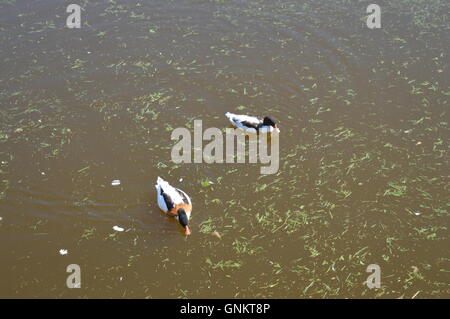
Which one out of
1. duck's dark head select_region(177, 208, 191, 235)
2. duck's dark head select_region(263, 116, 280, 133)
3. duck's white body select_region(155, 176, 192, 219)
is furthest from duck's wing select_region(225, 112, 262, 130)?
duck's dark head select_region(177, 208, 191, 235)

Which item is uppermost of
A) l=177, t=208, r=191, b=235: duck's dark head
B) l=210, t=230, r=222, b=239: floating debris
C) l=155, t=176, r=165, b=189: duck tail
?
l=155, t=176, r=165, b=189: duck tail

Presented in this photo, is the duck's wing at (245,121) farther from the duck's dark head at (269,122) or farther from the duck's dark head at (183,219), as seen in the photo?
the duck's dark head at (183,219)

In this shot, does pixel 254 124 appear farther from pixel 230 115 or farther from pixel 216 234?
pixel 216 234

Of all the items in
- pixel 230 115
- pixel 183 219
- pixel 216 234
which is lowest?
pixel 216 234

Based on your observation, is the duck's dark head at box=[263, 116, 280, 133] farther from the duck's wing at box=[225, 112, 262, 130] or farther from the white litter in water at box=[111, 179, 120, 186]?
the white litter in water at box=[111, 179, 120, 186]

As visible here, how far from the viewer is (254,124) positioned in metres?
10.5

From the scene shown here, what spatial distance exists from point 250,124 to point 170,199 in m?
2.80

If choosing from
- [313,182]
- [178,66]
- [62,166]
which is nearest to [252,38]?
[178,66]

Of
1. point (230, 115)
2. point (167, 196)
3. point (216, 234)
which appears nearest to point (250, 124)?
point (230, 115)

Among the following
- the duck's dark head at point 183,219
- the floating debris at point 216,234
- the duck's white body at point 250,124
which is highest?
the duck's white body at point 250,124

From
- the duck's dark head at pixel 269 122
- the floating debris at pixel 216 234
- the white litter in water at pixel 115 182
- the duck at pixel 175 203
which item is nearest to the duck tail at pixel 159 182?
the duck at pixel 175 203

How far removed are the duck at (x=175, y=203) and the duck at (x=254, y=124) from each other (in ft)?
7.62

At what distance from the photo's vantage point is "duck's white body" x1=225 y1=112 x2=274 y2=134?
10477mm

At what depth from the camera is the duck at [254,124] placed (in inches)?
411
